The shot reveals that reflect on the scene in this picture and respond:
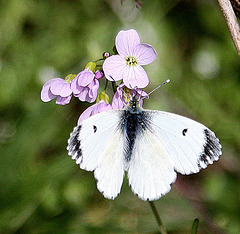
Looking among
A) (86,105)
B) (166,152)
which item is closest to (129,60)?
(166,152)

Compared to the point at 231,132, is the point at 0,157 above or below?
above

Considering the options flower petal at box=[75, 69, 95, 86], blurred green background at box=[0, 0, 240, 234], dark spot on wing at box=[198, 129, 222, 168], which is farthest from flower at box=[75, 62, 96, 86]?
blurred green background at box=[0, 0, 240, 234]

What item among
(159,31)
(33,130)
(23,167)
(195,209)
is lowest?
(195,209)

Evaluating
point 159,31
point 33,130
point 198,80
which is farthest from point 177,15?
point 33,130

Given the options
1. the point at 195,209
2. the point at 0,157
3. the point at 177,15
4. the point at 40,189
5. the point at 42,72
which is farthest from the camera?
the point at 177,15

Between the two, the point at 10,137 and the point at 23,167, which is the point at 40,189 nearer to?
the point at 23,167

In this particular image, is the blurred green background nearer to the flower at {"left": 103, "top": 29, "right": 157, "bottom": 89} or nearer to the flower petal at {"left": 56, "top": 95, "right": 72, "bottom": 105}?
the flower petal at {"left": 56, "top": 95, "right": 72, "bottom": 105}
